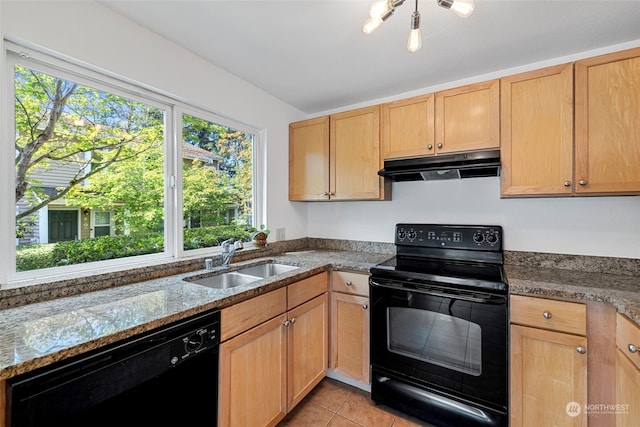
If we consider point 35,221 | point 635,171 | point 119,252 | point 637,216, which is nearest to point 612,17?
point 635,171

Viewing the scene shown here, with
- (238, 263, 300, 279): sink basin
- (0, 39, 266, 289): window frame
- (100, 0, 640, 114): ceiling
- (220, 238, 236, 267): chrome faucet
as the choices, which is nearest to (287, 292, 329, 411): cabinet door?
(238, 263, 300, 279): sink basin

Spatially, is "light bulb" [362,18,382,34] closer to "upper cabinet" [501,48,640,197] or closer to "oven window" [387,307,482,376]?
"upper cabinet" [501,48,640,197]

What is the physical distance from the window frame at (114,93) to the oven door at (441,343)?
1328mm

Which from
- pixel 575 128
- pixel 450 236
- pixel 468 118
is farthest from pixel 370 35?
pixel 450 236

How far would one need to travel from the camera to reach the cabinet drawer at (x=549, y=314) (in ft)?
4.44

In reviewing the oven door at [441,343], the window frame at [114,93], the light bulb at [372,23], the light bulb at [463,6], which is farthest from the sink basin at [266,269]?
the light bulb at [463,6]

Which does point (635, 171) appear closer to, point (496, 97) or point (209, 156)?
point (496, 97)

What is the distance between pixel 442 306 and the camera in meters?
1.63

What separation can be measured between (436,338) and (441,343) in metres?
0.04

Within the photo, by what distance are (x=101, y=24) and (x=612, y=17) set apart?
102 inches

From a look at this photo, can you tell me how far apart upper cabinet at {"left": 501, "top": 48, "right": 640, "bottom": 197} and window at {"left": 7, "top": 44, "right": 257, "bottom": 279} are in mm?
2004

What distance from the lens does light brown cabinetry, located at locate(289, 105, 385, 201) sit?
2.24 metres

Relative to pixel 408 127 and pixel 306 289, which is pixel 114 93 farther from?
pixel 408 127

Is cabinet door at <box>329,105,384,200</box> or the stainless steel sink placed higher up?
cabinet door at <box>329,105,384,200</box>
